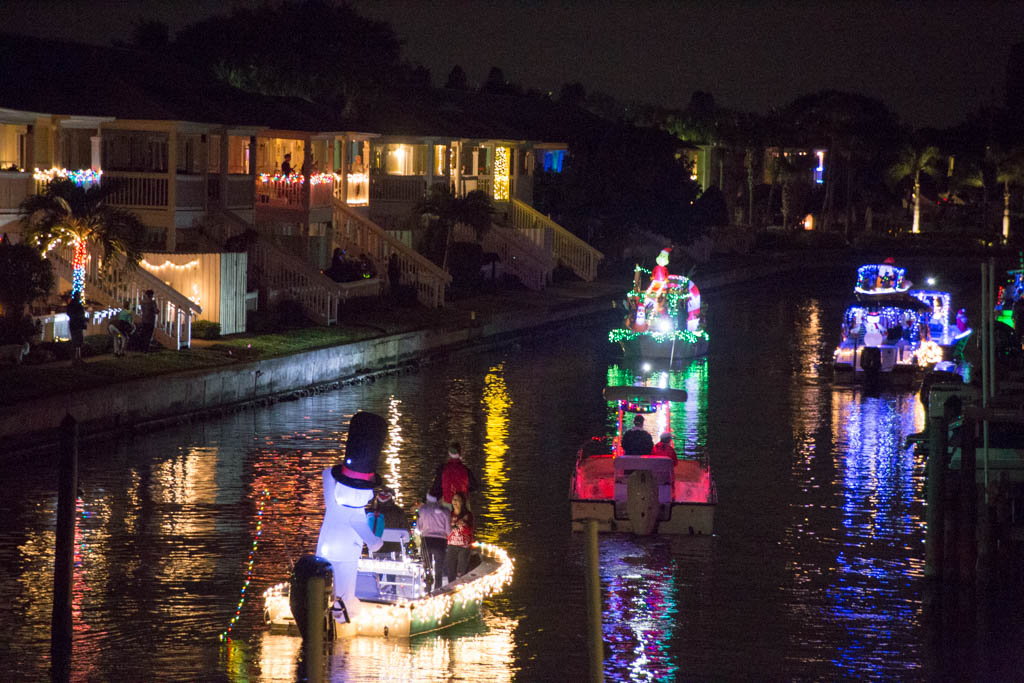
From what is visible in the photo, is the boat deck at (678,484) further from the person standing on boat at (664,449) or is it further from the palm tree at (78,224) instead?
the palm tree at (78,224)

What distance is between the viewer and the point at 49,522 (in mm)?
20938

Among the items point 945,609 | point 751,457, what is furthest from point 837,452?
point 945,609

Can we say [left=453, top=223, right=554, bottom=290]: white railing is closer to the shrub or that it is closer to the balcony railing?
the balcony railing

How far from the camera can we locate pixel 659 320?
42.5 metres

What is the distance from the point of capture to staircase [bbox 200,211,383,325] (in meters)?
41.0

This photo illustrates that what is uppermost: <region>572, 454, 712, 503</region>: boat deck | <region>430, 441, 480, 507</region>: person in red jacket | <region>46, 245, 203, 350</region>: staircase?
<region>46, 245, 203, 350</region>: staircase

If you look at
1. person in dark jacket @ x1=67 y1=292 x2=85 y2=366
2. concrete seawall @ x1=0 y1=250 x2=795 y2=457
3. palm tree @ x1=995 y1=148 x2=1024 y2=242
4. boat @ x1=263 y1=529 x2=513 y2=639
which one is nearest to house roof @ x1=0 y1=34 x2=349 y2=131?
person in dark jacket @ x1=67 y1=292 x2=85 y2=366

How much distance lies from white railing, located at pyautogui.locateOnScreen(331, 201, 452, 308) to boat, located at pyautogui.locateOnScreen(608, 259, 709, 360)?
743 centimetres

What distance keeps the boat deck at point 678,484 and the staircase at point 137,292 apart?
1405 centimetres

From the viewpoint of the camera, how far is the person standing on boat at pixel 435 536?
1653 cm

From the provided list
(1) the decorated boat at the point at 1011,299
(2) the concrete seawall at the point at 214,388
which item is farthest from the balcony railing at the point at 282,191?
(1) the decorated boat at the point at 1011,299

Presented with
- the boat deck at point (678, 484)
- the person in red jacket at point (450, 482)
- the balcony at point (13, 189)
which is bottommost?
the boat deck at point (678, 484)

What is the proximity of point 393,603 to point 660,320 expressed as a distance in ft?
90.2

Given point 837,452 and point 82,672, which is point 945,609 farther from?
point 837,452
